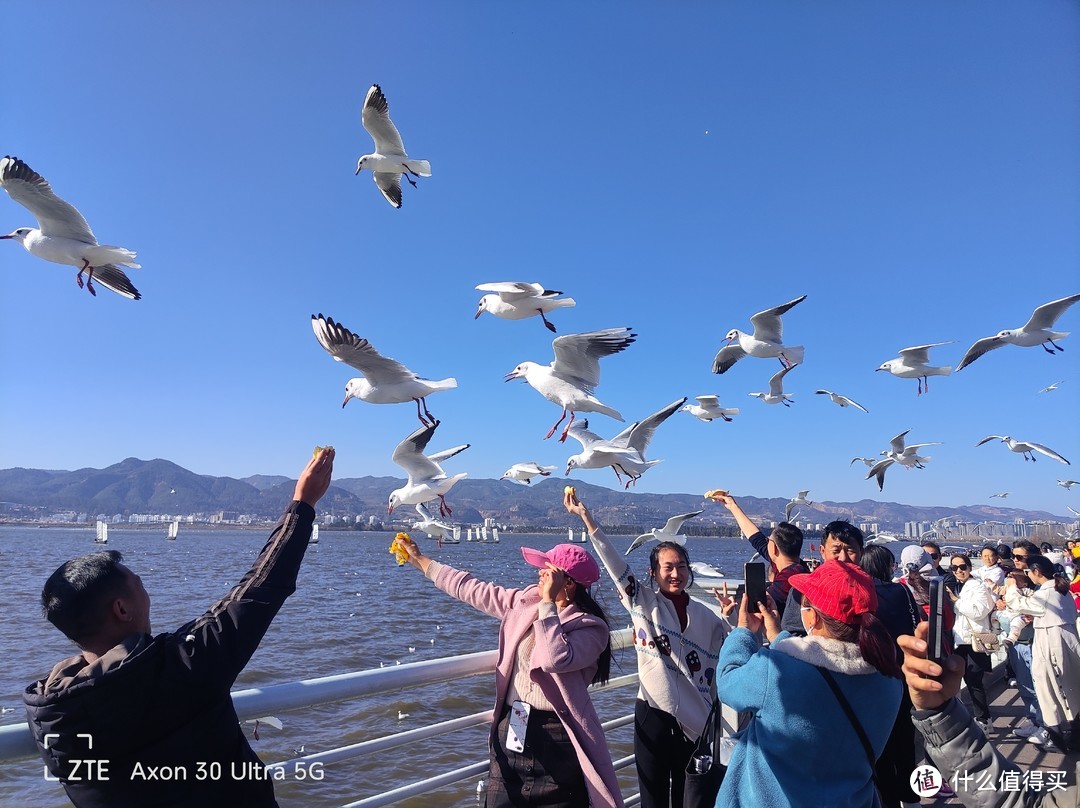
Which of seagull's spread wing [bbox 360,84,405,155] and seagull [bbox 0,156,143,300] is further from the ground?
seagull's spread wing [bbox 360,84,405,155]

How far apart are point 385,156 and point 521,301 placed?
262 cm

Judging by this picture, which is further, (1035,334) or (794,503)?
(794,503)

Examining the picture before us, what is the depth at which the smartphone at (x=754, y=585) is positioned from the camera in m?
2.50

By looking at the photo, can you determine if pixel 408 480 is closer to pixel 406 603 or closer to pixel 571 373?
pixel 571 373

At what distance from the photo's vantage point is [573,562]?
9.10 feet

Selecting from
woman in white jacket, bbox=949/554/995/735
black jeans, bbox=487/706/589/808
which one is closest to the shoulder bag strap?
black jeans, bbox=487/706/589/808

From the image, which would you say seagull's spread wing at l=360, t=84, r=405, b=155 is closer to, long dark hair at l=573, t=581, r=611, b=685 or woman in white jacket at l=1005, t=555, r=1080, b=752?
long dark hair at l=573, t=581, r=611, b=685

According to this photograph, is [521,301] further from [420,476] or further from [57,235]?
[57,235]

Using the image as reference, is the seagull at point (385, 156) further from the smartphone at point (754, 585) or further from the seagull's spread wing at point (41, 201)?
the smartphone at point (754, 585)

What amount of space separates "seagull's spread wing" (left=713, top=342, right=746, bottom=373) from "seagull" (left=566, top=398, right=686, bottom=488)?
9.58 feet

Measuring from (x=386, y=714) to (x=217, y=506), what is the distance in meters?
105

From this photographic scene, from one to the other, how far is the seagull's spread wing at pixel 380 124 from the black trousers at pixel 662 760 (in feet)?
19.4

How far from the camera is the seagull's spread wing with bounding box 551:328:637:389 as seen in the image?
5637mm

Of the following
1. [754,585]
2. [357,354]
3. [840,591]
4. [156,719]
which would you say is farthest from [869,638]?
[357,354]
